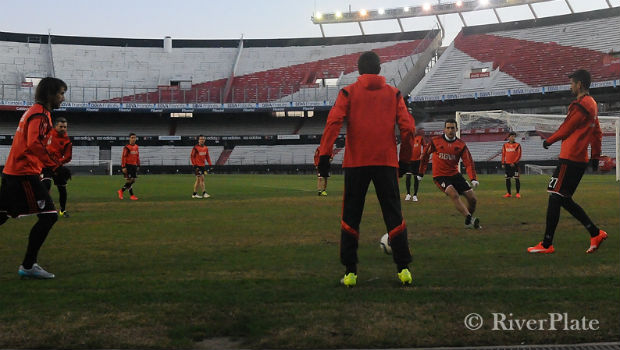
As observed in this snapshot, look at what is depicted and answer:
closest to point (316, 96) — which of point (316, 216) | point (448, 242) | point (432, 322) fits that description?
point (316, 216)

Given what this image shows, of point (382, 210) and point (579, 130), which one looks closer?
point (382, 210)

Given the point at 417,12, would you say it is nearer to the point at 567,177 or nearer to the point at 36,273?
the point at 567,177

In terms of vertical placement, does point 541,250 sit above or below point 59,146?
below

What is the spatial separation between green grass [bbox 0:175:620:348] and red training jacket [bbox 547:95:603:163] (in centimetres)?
133

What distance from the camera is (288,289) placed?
17.7 ft

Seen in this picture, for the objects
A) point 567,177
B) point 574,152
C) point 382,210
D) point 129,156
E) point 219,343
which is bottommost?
point 219,343

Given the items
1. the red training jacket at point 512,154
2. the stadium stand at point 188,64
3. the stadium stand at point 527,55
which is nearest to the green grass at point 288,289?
the red training jacket at point 512,154

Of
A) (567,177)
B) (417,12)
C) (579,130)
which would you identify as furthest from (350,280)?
(417,12)

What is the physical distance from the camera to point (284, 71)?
201ft

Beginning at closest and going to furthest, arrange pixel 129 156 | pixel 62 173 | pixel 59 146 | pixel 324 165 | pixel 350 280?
pixel 350 280 → pixel 324 165 → pixel 62 173 → pixel 59 146 → pixel 129 156

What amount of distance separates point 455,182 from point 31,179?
25.4ft

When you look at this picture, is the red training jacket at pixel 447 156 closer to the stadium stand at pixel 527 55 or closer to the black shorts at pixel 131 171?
the black shorts at pixel 131 171

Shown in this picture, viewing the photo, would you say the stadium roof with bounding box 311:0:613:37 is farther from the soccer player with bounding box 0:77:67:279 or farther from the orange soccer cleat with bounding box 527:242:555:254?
the soccer player with bounding box 0:77:67:279

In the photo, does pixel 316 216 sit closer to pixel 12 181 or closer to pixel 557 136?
pixel 557 136
